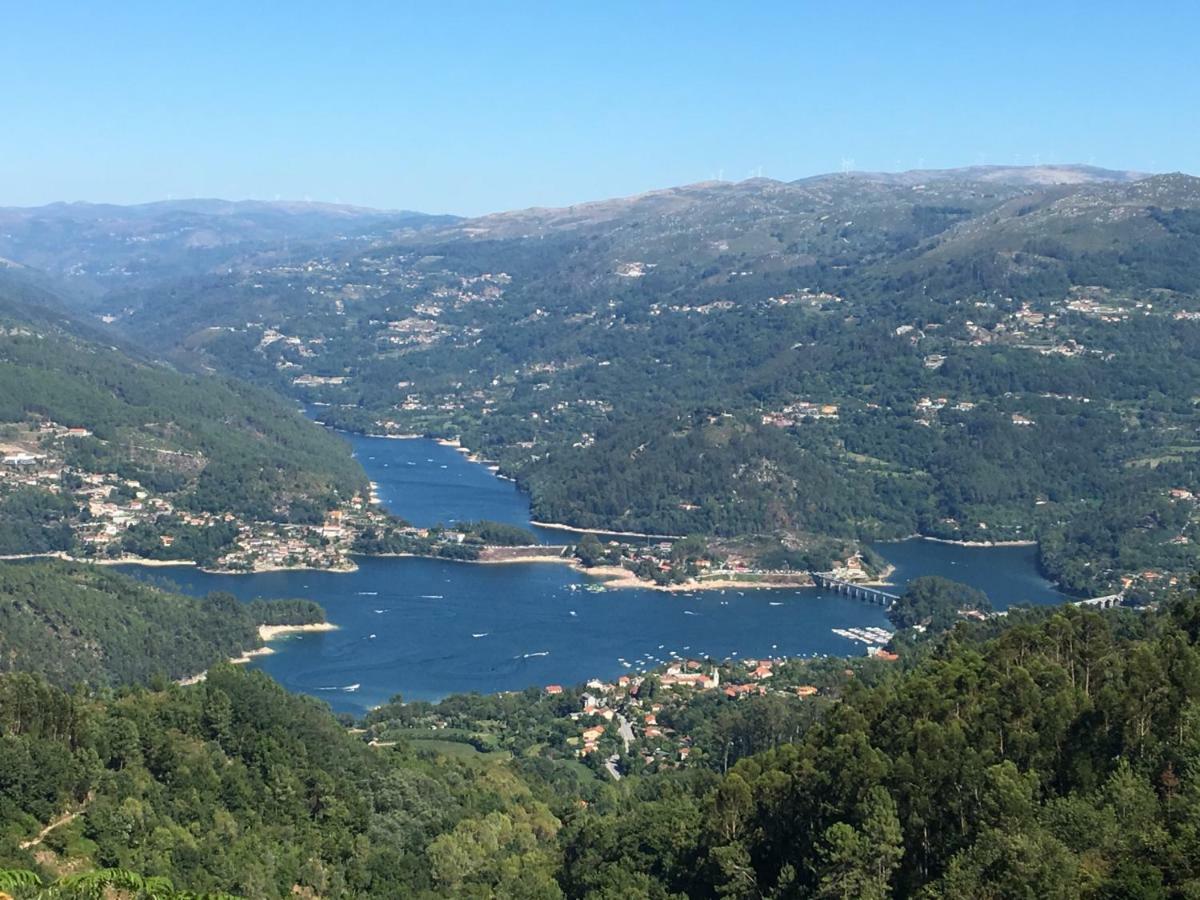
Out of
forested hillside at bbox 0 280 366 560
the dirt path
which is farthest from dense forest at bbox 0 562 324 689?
the dirt path

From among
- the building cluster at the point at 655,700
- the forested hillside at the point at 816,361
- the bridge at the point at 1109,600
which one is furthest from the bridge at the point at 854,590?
the building cluster at the point at 655,700

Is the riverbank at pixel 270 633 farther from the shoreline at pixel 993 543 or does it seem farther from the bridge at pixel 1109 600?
the shoreline at pixel 993 543

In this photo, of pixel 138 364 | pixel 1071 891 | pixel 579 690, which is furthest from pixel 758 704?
pixel 138 364

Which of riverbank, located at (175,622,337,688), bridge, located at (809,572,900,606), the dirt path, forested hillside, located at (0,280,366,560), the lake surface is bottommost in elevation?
bridge, located at (809,572,900,606)

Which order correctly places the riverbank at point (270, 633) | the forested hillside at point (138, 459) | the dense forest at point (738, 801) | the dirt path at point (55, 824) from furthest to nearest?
the forested hillside at point (138, 459) → the riverbank at point (270, 633) → the dirt path at point (55, 824) → the dense forest at point (738, 801)

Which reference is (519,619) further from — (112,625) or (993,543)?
(993,543)

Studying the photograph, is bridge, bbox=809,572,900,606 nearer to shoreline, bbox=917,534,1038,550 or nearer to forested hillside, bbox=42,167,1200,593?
forested hillside, bbox=42,167,1200,593
